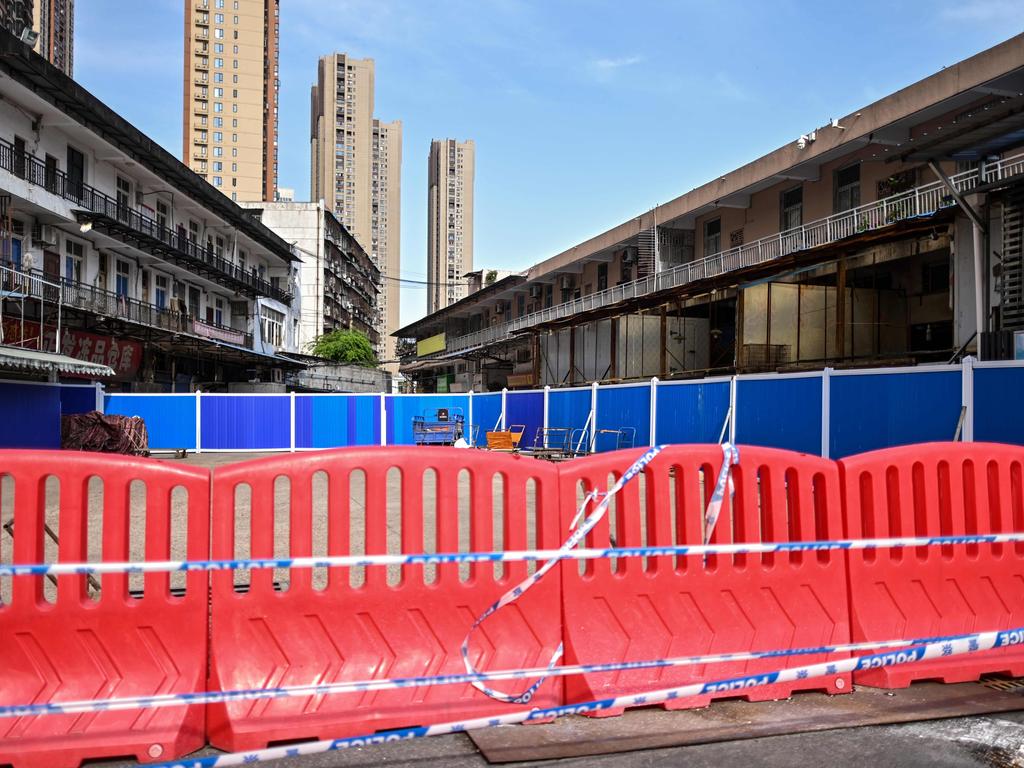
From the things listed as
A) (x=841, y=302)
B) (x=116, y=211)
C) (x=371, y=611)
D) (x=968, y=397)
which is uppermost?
(x=116, y=211)

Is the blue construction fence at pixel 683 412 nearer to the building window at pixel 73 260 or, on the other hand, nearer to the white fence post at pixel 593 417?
the white fence post at pixel 593 417

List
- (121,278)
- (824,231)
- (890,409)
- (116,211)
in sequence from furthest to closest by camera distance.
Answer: (121,278) < (116,211) < (824,231) < (890,409)

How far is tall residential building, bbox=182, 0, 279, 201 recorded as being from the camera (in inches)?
3848

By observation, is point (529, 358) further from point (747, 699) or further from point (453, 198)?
point (453, 198)

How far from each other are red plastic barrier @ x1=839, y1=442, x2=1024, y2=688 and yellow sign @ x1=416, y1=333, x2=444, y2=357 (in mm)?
67504

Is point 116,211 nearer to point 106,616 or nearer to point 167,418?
point 167,418

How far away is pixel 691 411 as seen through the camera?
17531mm

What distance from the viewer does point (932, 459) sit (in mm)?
4648

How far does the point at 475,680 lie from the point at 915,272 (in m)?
25.0

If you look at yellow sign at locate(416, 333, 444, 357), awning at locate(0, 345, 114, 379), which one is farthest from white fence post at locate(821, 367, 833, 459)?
yellow sign at locate(416, 333, 444, 357)

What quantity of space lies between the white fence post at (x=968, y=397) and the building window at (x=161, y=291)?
1480 inches

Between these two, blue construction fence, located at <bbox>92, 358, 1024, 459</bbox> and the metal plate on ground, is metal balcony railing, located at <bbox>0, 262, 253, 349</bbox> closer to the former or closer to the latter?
blue construction fence, located at <bbox>92, 358, 1024, 459</bbox>

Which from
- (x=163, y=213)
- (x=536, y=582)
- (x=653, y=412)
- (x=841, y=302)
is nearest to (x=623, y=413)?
(x=653, y=412)

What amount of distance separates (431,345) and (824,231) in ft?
174
